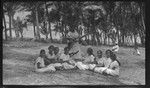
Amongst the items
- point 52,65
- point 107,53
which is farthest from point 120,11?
point 52,65

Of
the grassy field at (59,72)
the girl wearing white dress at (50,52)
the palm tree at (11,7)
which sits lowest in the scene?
the grassy field at (59,72)

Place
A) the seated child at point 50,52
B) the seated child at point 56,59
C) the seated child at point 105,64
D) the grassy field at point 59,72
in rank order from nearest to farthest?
the grassy field at point 59,72 → the seated child at point 105,64 → the seated child at point 56,59 → the seated child at point 50,52

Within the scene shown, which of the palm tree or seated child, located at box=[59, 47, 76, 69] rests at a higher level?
the palm tree

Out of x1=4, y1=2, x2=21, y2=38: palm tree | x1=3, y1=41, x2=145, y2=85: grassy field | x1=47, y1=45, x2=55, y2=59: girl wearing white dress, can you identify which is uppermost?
x1=4, y1=2, x2=21, y2=38: palm tree

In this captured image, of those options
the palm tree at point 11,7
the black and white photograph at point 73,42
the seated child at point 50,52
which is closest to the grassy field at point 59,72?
the black and white photograph at point 73,42

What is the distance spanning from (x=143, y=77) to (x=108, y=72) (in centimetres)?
111

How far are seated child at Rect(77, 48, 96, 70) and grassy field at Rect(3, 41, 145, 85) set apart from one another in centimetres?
15

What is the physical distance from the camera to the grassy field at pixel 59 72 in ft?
33.6

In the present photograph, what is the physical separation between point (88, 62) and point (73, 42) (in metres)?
0.81

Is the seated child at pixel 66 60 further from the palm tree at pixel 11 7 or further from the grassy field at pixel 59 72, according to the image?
the palm tree at pixel 11 7

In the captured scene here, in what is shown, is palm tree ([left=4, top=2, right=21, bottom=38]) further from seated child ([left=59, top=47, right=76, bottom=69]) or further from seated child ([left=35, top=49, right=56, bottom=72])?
seated child ([left=59, top=47, right=76, bottom=69])

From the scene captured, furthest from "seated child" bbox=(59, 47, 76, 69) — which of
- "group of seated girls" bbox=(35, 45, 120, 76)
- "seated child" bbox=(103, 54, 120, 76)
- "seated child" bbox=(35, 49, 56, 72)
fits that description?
"seated child" bbox=(103, 54, 120, 76)

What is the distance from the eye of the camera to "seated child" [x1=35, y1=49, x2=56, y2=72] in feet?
34.0

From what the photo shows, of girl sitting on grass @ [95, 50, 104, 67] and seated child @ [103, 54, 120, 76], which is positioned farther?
girl sitting on grass @ [95, 50, 104, 67]
